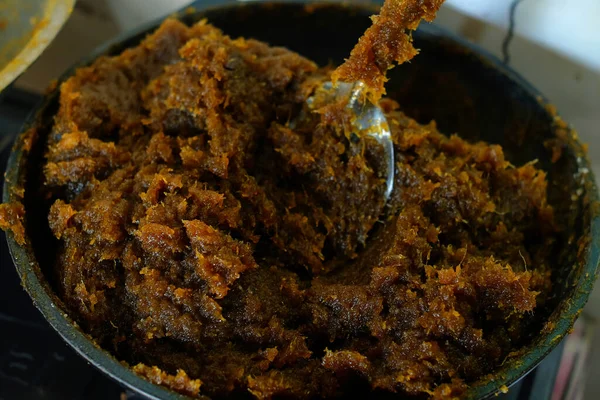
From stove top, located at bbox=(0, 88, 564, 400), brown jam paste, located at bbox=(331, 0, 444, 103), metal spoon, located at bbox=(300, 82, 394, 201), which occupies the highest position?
brown jam paste, located at bbox=(331, 0, 444, 103)

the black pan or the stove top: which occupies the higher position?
the black pan

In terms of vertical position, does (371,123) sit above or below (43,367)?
above

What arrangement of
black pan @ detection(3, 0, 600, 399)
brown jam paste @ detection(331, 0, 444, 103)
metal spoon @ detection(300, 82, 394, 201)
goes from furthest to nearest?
metal spoon @ detection(300, 82, 394, 201) < brown jam paste @ detection(331, 0, 444, 103) < black pan @ detection(3, 0, 600, 399)

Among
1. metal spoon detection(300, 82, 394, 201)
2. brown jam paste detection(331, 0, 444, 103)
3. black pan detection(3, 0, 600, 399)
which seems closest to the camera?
black pan detection(3, 0, 600, 399)

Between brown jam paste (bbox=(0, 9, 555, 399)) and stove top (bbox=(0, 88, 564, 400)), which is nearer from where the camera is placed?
brown jam paste (bbox=(0, 9, 555, 399))

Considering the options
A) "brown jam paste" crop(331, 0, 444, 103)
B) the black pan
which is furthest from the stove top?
"brown jam paste" crop(331, 0, 444, 103)

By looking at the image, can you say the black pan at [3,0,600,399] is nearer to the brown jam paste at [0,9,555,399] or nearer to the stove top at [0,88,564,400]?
the brown jam paste at [0,9,555,399]

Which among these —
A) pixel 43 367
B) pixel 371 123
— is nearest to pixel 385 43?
pixel 371 123

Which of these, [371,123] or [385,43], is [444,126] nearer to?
[371,123]
